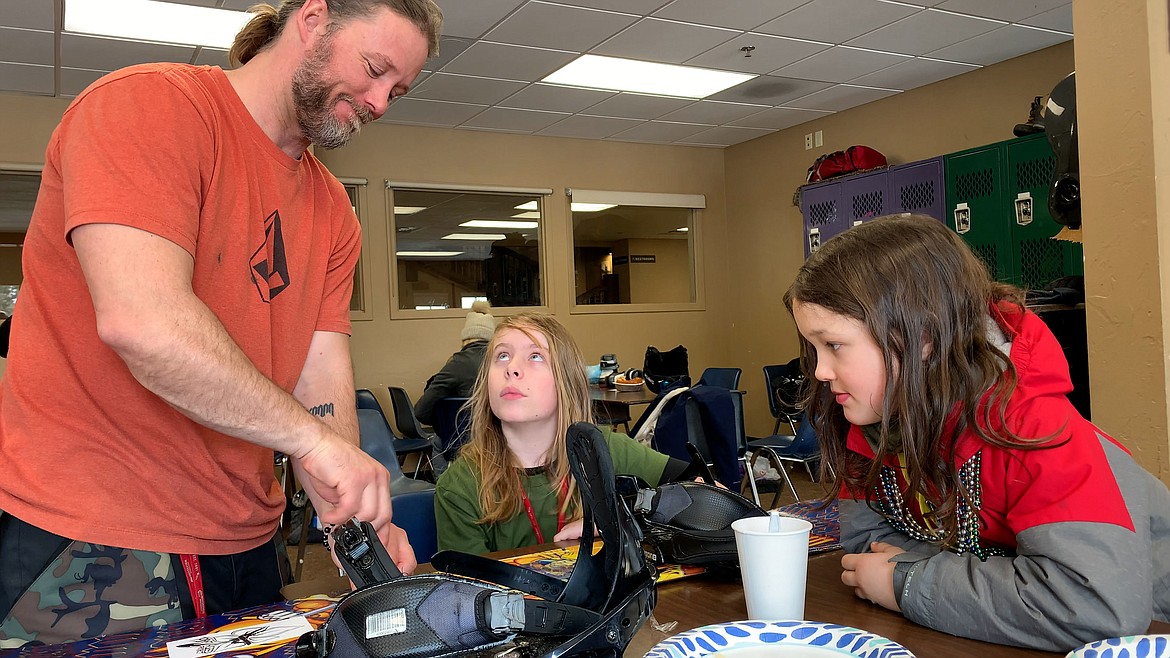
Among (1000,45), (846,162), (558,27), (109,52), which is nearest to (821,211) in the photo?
(846,162)

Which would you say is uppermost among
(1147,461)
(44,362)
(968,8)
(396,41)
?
(968,8)

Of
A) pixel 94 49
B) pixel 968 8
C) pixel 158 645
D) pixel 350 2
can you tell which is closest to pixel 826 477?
pixel 158 645

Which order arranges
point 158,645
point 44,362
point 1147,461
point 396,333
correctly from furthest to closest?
point 396,333 < point 1147,461 < point 44,362 < point 158,645

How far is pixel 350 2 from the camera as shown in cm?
138

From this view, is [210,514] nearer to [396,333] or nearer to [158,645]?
[158,645]

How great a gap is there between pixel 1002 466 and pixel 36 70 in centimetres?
609

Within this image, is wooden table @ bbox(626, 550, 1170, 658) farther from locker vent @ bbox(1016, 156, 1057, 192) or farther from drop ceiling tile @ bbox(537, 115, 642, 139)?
drop ceiling tile @ bbox(537, 115, 642, 139)

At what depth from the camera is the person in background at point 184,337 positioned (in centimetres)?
109

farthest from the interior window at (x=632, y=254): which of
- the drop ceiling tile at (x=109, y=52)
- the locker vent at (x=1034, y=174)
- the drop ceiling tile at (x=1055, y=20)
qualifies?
the drop ceiling tile at (x=1055, y=20)

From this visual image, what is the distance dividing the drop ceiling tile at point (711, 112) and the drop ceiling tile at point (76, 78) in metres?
4.15

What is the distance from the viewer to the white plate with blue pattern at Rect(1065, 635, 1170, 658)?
0.72 meters

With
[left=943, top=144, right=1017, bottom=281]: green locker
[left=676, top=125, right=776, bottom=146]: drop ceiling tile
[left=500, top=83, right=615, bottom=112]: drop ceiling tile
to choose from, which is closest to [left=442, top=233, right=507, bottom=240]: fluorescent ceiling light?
[left=500, top=83, right=615, bottom=112]: drop ceiling tile

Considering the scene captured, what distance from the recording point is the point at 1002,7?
4855 mm

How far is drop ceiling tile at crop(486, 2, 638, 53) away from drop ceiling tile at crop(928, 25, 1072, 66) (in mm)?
2299
